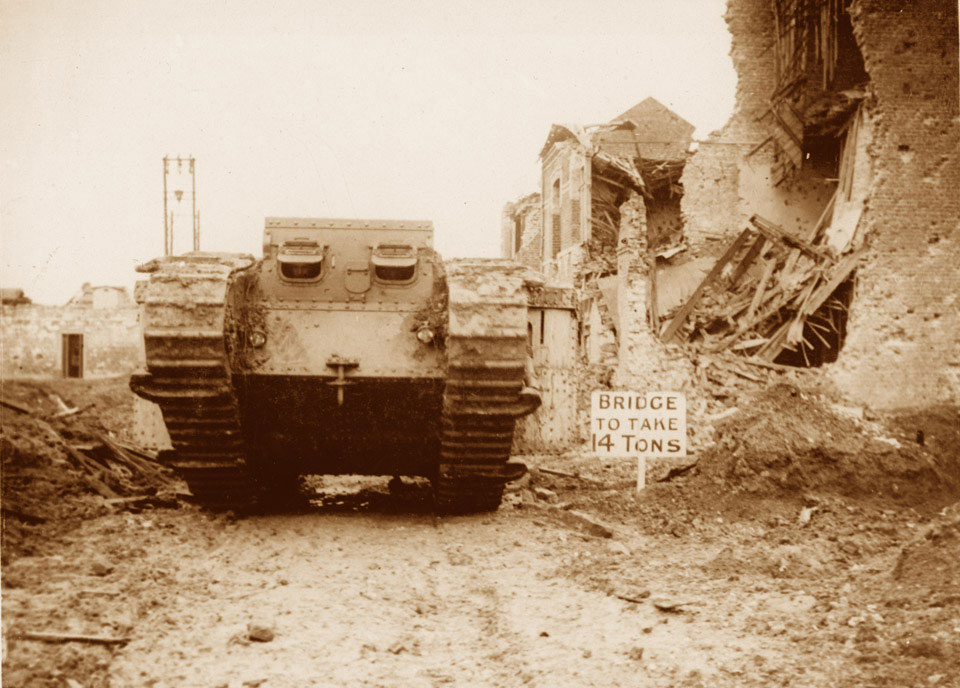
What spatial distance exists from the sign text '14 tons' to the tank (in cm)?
117

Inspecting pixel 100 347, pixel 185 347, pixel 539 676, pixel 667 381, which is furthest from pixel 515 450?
pixel 100 347

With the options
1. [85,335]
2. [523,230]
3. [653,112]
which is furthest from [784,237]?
[85,335]

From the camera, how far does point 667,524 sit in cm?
752

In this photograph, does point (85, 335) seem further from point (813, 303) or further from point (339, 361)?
point (339, 361)

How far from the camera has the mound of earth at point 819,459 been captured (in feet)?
25.7

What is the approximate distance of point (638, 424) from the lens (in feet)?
27.8

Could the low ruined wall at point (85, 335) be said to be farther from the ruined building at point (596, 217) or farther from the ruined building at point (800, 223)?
the ruined building at point (800, 223)

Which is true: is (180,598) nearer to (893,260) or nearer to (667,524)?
(667,524)

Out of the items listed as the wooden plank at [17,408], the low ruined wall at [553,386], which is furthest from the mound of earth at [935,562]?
the wooden plank at [17,408]

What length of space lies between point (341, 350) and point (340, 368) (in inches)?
8.2

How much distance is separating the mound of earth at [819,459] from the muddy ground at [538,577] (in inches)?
0.7

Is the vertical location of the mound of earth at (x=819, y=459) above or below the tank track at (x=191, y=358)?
below

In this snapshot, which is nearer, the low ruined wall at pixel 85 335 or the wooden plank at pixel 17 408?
the wooden plank at pixel 17 408

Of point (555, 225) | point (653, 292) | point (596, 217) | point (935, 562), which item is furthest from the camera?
point (555, 225)
